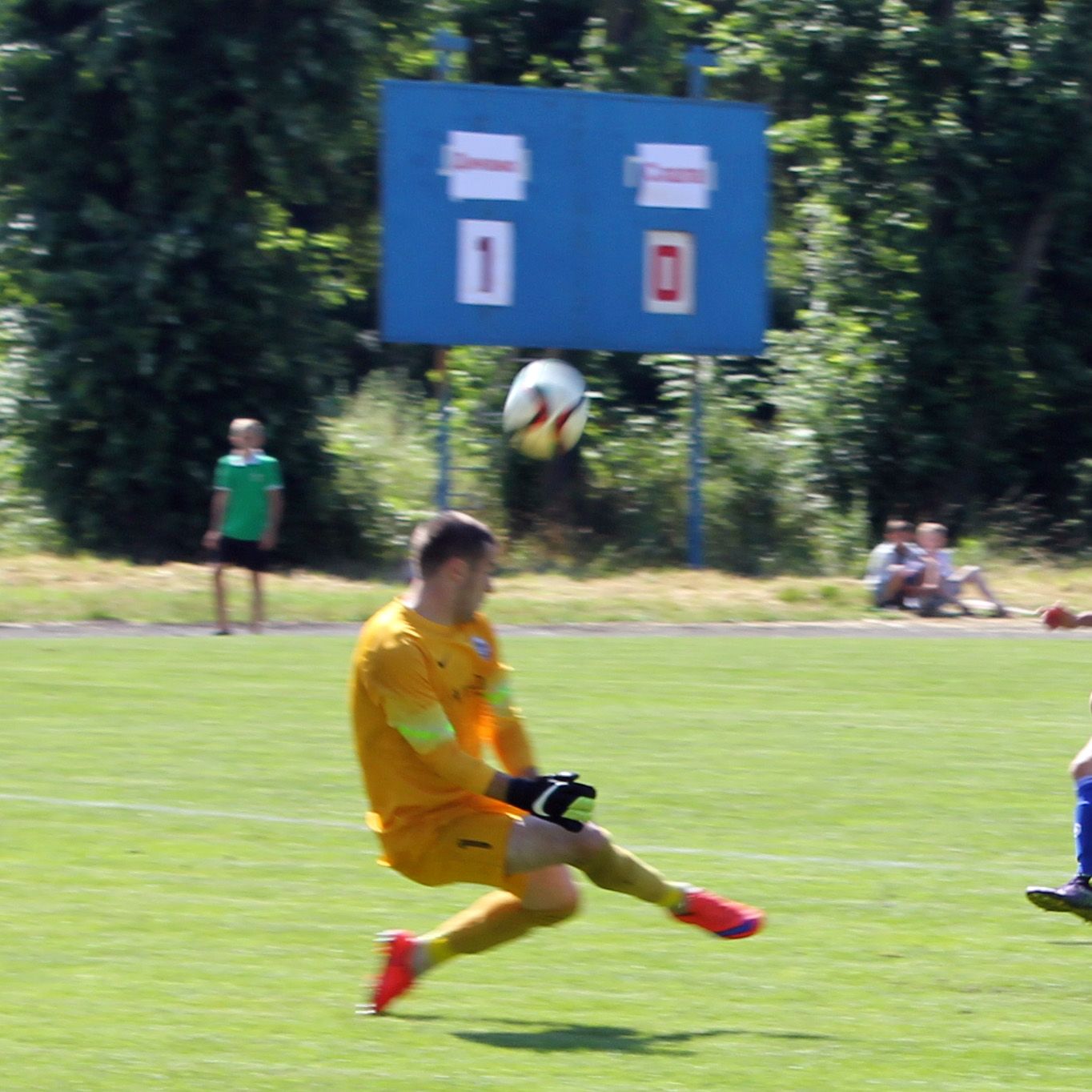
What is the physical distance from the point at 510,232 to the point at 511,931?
1648 centimetres

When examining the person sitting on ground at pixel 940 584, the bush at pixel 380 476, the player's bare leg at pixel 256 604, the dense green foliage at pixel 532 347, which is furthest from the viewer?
the bush at pixel 380 476

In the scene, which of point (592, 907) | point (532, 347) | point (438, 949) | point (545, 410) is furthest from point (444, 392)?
point (438, 949)

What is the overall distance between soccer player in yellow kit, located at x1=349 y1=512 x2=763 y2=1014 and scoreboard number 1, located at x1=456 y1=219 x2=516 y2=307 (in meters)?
15.9

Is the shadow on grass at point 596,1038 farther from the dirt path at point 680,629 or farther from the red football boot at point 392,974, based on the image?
A: the dirt path at point 680,629

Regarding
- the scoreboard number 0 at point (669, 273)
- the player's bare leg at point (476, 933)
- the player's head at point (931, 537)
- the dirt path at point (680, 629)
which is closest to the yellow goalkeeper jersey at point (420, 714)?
the player's bare leg at point (476, 933)

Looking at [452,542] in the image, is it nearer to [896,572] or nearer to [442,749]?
[442,749]

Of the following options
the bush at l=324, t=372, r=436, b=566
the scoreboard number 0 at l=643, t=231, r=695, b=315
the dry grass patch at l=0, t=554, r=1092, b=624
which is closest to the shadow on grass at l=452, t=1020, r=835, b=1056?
the dry grass patch at l=0, t=554, r=1092, b=624

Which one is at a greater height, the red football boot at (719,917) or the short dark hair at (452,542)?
the short dark hair at (452,542)

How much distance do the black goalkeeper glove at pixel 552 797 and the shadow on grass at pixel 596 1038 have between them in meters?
0.59

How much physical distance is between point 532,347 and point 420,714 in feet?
54.7

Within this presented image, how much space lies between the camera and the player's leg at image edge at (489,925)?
556 centimetres

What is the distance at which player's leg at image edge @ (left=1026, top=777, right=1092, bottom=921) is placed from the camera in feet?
20.1

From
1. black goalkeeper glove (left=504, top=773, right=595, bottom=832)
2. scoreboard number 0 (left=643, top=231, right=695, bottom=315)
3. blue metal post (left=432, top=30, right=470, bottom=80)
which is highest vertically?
blue metal post (left=432, top=30, right=470, bottom=80)

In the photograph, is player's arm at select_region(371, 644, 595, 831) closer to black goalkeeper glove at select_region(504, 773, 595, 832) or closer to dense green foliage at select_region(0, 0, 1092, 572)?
black goalkeeper glove at select_region(504, 773, 595, 832)
